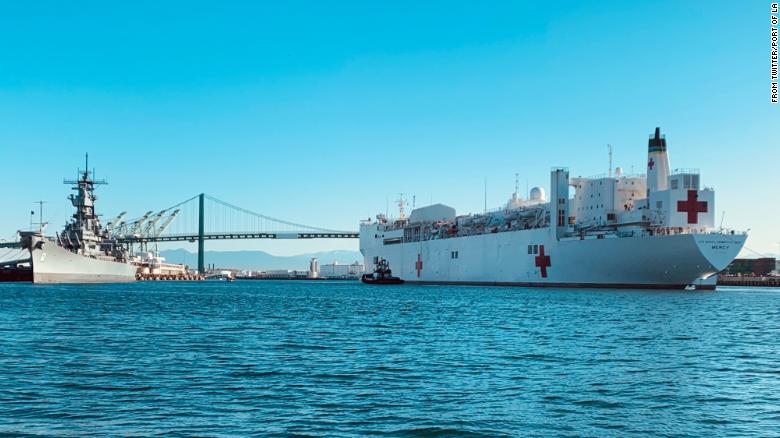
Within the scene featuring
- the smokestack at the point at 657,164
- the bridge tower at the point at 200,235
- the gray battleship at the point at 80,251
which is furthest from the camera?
the bridge tower at the point at 200,235

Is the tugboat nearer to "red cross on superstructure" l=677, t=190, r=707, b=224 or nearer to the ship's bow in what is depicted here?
"red cross on superstructure" l=677, t=190, r=707, b=224

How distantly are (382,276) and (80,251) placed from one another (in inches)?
979

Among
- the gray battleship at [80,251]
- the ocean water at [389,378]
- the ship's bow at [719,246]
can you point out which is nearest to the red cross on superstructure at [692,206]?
the ship's bow at [719,246]

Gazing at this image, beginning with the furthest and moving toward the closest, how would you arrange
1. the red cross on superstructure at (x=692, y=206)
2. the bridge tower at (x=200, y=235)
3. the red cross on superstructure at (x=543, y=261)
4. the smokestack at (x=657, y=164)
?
the bridge tower at (x=200, y=235), the red cross on superstructure at (x=543, y=261), the smokestack at (x=657, y=164), the red cross on superstructure at (x=692, y=206)

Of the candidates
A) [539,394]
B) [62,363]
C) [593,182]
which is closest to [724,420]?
[539,394]

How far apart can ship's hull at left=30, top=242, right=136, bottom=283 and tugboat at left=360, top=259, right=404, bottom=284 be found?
22542 millimetres

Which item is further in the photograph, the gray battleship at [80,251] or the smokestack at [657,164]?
the gray battleship at [80,251]

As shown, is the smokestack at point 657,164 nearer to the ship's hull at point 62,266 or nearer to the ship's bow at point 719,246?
the ship's bow at point 719,246

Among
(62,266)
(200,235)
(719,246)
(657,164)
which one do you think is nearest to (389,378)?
(719,246)

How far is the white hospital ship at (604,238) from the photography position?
123 feet

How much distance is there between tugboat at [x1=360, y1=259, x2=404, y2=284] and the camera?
6638 centimetres

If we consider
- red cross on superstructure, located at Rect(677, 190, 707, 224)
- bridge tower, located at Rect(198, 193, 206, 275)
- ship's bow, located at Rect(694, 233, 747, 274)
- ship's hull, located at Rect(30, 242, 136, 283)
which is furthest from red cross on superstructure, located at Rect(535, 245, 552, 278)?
bridge tower, located at Rect(198, 193, 206, 275)

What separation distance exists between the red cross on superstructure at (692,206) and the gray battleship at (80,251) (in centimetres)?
4123

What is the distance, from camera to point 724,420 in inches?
345
